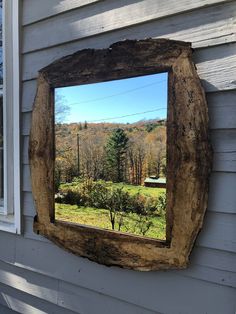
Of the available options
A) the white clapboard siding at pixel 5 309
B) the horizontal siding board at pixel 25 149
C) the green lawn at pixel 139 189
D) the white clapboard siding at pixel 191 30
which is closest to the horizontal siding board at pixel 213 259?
the green lawn at pixel 139 189

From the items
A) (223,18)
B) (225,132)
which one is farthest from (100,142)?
(223,18)

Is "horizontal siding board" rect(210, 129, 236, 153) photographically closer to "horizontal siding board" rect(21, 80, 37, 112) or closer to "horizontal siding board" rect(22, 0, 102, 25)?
"horizontal siding board" rect(22, 0, 102, 25)

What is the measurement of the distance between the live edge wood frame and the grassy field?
1.2 inches

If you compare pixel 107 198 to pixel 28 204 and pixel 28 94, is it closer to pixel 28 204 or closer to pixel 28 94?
pixel 28 204

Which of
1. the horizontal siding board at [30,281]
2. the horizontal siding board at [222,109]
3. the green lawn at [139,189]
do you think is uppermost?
the horizontal siding board at [222,109]

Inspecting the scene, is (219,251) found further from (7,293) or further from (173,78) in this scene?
(7,293)

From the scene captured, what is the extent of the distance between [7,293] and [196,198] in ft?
4.94

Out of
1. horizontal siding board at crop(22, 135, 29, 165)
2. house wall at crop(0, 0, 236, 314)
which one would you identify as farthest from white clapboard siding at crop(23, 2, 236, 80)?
horizontal siding board at crop(22, 135, 29, 165)

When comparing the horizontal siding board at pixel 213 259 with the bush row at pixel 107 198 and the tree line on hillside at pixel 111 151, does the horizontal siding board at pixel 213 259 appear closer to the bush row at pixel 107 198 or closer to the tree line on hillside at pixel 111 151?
the bush row at pixel 107 198

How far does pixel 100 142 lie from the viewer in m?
1.92

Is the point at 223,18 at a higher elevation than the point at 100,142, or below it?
higher

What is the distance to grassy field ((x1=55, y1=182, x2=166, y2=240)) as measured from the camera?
1696mm

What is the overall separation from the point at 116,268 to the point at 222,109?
2.94 feet

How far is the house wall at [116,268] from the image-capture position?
4.98 feet
